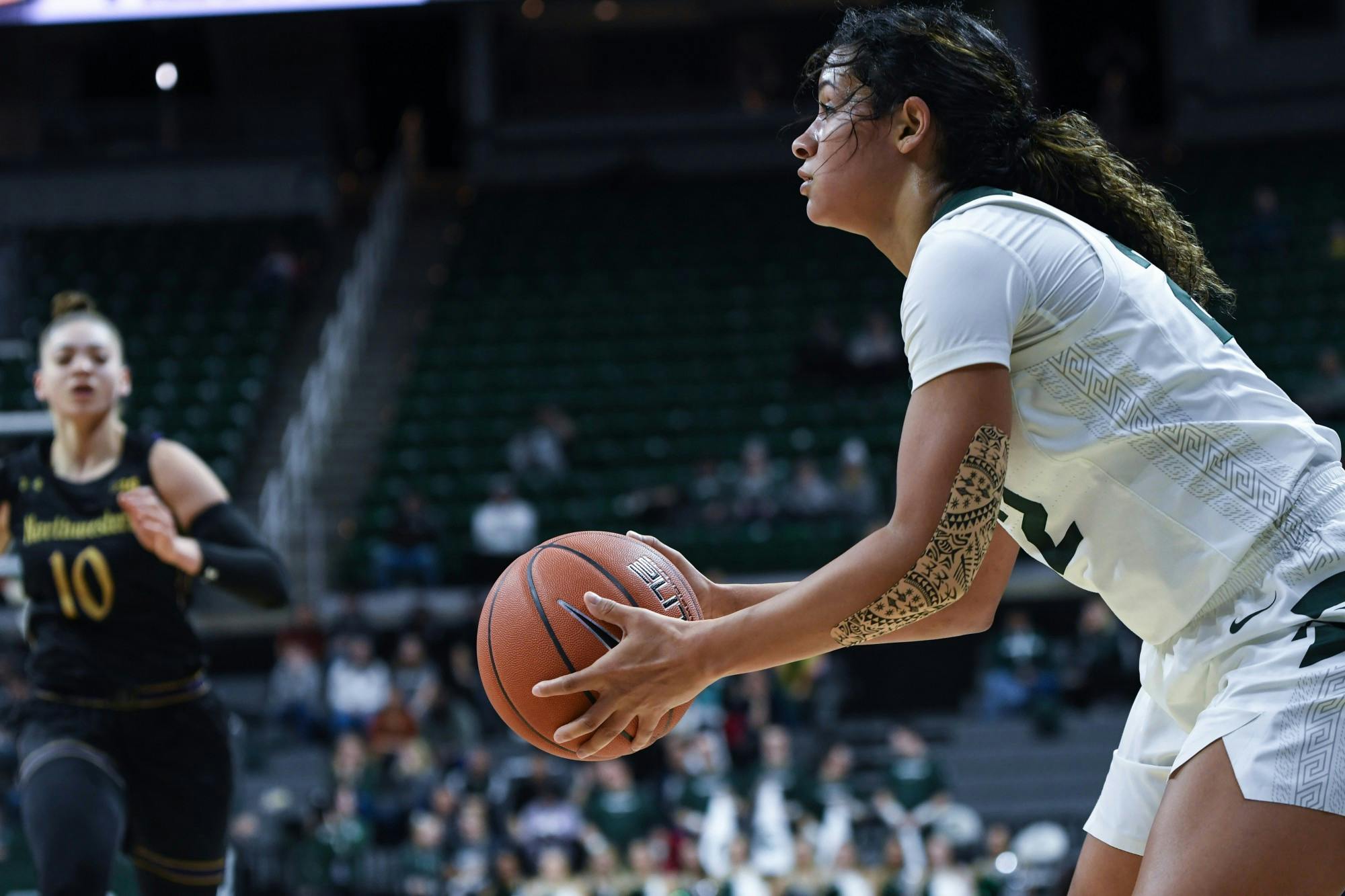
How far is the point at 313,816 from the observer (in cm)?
995

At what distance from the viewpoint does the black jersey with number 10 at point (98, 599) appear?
3971 mm

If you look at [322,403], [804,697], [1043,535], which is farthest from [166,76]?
[1043,535]

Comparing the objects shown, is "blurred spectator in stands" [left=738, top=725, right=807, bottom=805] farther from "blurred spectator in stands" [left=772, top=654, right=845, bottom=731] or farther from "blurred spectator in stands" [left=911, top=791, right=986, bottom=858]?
"blurred spectator in stands" [left=911, top=791, right=986, bottom=858]

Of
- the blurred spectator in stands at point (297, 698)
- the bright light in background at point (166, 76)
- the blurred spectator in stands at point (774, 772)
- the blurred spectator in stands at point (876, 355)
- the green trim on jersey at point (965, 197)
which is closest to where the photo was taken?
the green trim on jersey at point (965, 197)

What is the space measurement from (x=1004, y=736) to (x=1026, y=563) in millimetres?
1904

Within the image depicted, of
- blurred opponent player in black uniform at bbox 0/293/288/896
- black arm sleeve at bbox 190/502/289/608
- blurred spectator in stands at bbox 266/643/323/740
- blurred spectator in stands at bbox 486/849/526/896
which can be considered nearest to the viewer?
blurred opponent player in black uniform at bbox 0/293/288/896

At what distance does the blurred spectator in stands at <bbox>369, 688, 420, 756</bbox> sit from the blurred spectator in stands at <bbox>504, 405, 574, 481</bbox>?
283 cm

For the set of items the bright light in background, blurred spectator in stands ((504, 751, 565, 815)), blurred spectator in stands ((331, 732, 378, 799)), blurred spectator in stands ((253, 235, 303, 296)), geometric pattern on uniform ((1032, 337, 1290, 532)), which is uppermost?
the bright light in background

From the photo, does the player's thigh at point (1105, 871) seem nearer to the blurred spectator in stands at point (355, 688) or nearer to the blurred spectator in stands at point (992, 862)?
the blurred spectator in stands at point (992, 862)

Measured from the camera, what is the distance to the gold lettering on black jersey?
404cm

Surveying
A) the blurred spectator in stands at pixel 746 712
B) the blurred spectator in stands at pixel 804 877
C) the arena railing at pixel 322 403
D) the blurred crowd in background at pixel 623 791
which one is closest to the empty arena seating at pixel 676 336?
the arena railing at pixel 322 403

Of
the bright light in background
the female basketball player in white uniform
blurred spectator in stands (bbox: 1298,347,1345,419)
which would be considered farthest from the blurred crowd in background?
the bright light in background

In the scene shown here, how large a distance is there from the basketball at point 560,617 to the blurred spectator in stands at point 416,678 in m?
8.81

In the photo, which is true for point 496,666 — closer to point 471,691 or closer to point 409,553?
point 471,691
